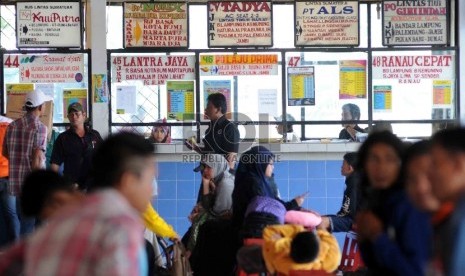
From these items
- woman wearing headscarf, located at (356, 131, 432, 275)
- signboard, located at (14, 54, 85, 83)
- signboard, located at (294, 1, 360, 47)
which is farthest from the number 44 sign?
woman wearing headscarf, located at (356, 131, 432, 275)

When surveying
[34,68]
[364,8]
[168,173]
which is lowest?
[168,173]

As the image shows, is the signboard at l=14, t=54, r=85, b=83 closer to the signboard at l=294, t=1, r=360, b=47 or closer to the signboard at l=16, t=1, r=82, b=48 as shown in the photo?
the signboard at l=16, t=1, r=82, b=48

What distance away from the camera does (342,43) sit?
9648 millimetres

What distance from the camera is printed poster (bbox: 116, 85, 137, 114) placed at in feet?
31.7

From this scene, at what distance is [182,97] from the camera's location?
381 inches

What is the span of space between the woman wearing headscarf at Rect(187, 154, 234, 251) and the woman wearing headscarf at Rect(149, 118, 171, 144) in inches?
95.6

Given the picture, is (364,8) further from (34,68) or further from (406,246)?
(406,246)

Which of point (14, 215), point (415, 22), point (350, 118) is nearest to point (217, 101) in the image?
point (14, 215)

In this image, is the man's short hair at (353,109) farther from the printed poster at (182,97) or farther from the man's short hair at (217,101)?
the man's short hair at (217,101)

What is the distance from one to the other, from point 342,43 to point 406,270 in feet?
22.2

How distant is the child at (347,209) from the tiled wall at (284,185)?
93.4 inches

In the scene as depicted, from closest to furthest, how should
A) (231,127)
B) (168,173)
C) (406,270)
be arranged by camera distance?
(406,270) → (231,127) → (168,173)

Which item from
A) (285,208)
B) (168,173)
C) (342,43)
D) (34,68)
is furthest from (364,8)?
(285,208)

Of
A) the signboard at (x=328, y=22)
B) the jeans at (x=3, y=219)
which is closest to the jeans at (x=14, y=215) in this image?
the jeans at (x=3, y=219)
